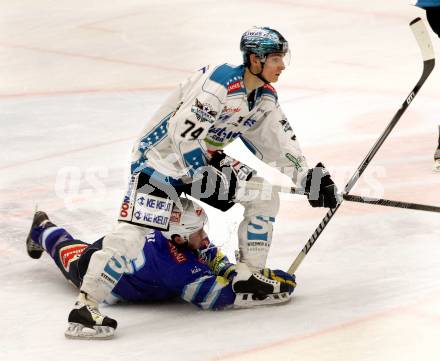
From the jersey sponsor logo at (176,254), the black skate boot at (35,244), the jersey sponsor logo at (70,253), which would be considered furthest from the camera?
the black skate boot at (35,244)

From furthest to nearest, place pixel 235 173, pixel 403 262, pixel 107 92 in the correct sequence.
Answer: pixel 107 92 < pixel 403 262 < pixel 235 173

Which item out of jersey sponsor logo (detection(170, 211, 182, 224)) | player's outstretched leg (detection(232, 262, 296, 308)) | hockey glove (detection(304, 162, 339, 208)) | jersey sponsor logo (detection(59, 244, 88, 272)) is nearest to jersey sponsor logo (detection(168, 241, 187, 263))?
jersey sponsor logo (detection(170, 211, 182, 224))

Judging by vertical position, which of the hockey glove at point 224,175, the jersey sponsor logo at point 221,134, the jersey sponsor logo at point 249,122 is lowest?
the hockey glove at point 224,175

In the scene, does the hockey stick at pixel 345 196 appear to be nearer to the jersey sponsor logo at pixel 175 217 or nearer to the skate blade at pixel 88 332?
the jersey sponsor logo at pixel 175 217

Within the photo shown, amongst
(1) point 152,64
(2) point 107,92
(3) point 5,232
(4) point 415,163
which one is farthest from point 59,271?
(1) point 152,64

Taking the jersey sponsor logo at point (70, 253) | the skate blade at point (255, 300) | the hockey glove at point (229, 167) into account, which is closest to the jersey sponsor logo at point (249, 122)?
the hockey glove at point (229, 167)

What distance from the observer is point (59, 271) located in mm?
6098

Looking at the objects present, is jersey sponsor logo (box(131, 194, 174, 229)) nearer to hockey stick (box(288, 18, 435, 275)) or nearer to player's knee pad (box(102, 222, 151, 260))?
player's knee pad (box(102, 222, 151, 260))

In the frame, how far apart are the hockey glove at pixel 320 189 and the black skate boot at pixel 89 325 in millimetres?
1106

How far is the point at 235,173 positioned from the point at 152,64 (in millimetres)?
5537

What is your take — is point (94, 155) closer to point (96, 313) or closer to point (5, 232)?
point (5, 232)

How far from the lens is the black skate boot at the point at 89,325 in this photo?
502cm

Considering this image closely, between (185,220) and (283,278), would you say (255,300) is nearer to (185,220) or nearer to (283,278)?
(283,278)

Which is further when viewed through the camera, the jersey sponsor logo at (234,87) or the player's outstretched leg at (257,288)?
the player's outstretched leg at (257,288)
